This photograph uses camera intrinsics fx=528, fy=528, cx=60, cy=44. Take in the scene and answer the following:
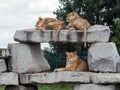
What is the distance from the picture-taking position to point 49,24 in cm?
1178

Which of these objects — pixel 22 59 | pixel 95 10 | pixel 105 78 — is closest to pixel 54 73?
pixel 22 59

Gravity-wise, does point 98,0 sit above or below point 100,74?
above

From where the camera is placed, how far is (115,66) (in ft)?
36.5

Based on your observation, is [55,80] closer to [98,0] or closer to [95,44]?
Result: [95,44]

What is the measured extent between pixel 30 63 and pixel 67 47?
12.1 metres

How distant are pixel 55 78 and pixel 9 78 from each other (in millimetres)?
1048

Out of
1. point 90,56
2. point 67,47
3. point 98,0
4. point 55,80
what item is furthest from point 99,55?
point 98,0

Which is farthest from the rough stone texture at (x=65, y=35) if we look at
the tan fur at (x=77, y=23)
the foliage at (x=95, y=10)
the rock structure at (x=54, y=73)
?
the foliage at (x=95, y=10)

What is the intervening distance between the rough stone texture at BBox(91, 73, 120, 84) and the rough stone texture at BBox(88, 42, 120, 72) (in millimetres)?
111

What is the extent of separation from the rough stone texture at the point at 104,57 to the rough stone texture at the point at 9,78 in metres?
1.74

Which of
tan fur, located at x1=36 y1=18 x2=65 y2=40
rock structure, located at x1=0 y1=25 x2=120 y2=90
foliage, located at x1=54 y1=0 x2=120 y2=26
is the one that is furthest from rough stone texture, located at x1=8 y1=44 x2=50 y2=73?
foliage, located at x1=54 y1=0 x2=120 y2=26

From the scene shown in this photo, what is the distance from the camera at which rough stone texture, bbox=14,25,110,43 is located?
36.7ft

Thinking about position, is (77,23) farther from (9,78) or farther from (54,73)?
(9,78)

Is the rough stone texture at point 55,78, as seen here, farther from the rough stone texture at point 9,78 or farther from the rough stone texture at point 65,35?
the rough stone texture at point 65,35
